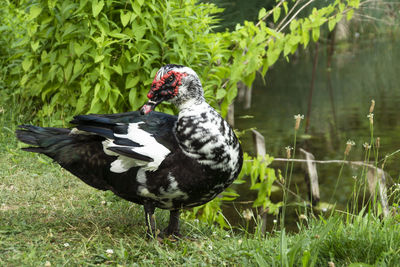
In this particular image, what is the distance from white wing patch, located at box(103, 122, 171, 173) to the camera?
268 cm

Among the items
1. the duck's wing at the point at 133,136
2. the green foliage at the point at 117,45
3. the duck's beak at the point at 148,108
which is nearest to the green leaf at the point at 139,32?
the green foliage at the point at 117,45

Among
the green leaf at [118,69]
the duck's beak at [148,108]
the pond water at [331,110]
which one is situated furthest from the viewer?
the pond water at [331,110]

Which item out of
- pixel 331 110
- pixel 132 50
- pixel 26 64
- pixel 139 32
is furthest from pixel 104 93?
pixel 331 110

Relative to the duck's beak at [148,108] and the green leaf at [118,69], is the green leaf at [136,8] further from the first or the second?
the duck's beak at [148,108]

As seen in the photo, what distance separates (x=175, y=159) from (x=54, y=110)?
2.35 m

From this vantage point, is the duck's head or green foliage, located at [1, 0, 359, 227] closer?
the duck's head

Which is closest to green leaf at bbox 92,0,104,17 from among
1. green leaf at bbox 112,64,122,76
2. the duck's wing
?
green leaf at bbox 112,64,122,76

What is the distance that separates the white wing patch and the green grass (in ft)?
1.20

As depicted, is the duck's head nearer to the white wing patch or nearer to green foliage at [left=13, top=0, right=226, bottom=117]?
the white wing patch

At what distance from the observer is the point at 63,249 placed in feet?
8.74

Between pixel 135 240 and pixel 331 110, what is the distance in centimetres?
728

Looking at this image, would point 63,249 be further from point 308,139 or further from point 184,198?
point 308,139

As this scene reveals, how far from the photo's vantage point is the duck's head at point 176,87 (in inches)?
109

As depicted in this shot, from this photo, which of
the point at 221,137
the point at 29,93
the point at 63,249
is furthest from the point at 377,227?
the point at 29,93
